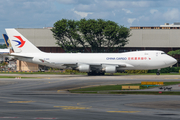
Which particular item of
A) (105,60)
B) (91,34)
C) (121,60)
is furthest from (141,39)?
(105,60)

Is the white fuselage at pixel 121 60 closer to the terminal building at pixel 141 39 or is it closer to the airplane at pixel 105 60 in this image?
the airplane at pixel 105 60

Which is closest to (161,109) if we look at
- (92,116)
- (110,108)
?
(110,108)

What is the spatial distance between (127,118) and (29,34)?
83821 mm

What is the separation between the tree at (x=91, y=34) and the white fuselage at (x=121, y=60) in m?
21.6

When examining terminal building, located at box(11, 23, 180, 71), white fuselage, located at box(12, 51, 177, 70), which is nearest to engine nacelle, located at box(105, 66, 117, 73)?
white fuselage, located at box(12, 51, 177, 70)

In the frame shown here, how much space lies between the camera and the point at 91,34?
90.6 meters

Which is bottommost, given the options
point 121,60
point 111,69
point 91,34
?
point 111,69

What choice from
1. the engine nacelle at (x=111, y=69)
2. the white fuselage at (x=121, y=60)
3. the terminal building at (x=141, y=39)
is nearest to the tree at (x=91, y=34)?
the terminal building at (x=141, y=39)

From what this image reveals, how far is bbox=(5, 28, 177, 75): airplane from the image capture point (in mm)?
65688

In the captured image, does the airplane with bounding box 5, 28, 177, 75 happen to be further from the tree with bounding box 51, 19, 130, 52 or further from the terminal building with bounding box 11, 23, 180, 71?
the terminal building with bounding box 11, 23, 180, 71

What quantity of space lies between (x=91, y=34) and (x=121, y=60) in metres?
26.3

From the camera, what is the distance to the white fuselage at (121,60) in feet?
216

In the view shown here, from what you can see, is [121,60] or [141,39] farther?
[141,39]

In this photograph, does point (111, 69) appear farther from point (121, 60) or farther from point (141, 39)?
point (141, 39)
